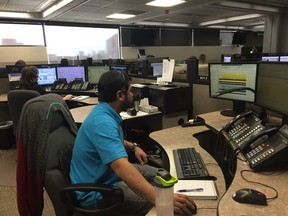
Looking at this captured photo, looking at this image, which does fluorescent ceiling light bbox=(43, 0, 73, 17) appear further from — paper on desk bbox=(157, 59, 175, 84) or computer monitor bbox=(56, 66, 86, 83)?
paper on desk bbox=(157, 59, 175, 84)

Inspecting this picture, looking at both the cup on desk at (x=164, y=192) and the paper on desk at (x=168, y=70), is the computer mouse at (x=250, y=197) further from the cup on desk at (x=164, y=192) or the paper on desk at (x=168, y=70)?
the paper on desk at (x=168, y=70)

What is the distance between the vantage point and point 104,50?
869 centimetres

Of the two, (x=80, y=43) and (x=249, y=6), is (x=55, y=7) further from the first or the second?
(x=249, y=6)

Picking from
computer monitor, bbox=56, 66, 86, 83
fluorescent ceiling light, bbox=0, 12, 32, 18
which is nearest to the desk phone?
computer monitor, bbox=56, 66, 86, 83

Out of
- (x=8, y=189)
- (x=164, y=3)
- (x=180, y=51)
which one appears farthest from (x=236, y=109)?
(x=180, y=51)

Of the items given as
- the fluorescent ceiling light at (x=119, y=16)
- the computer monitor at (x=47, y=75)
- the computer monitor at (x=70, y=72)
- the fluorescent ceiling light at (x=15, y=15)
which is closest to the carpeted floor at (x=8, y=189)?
the computer monitor at (x=47, y=75)

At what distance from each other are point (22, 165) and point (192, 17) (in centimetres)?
769

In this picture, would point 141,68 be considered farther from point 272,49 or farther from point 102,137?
point 272,49

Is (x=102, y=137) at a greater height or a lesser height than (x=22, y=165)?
greater

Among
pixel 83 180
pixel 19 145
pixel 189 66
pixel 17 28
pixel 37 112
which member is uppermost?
pixel 17 28

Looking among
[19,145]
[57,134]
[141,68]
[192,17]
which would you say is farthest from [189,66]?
[192,17]

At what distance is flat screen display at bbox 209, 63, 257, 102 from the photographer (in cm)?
177

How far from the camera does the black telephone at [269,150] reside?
108 centimetres

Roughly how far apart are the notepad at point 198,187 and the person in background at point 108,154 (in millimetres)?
150
